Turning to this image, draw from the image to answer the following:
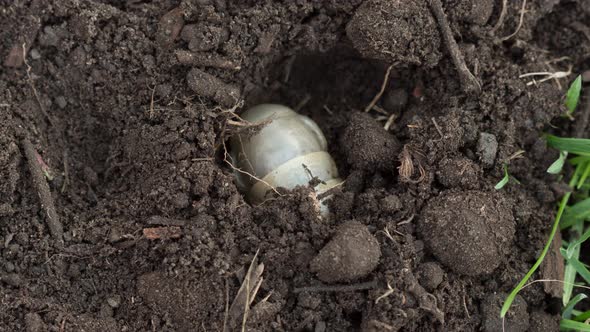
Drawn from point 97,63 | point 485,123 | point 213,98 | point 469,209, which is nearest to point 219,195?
point 213,98

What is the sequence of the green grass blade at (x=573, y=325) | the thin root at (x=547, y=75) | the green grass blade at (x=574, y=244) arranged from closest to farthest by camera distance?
the green grass blade at (x=573, y=325) < the green grass blade at (x=574, y=244) < the thin root at (x=547, y=75)

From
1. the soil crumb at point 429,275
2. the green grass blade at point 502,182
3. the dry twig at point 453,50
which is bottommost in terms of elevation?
the soil crumb at point 429,275

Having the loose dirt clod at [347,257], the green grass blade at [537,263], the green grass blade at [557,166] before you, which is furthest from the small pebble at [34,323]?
the green grass blade at [557,166]

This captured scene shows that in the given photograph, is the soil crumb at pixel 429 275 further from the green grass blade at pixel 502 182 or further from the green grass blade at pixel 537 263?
the green grass blade at pixel 502 182

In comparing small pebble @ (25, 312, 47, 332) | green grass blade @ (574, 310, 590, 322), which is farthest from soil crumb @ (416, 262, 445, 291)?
small pebble @ (25, 312, 47, 332)

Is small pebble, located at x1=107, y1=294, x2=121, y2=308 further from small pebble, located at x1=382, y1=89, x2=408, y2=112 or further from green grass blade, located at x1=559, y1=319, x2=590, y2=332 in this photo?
green grass blade, located at x1=559, y1=319, x2=590, y2=332
